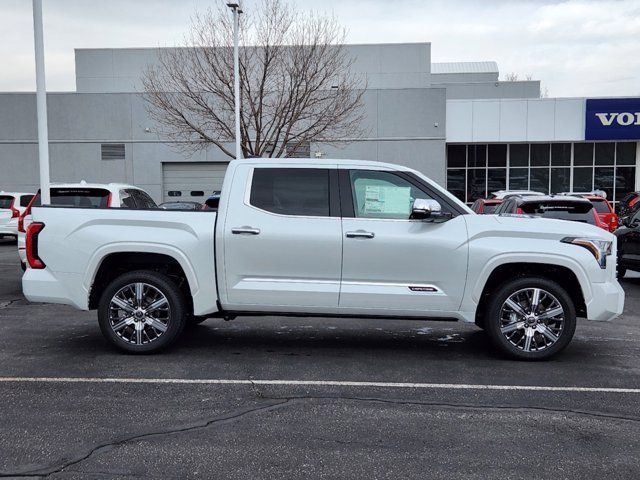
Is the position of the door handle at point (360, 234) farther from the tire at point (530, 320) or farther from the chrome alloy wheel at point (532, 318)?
the chrome alloy wheel at point (532, 318)

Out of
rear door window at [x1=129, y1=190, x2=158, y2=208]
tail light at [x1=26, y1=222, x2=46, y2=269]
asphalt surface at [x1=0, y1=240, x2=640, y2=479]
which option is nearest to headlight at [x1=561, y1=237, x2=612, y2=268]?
asphalt surface at [x1=0, y1=240, x2=640, y2=479]

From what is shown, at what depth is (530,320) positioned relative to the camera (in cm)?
636

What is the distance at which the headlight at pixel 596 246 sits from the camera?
6344 millimetres

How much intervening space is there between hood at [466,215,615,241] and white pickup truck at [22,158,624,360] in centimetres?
1

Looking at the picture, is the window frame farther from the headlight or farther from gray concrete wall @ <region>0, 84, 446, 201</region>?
gray concrete wall @ <region>0, 84, 446, 201</region>

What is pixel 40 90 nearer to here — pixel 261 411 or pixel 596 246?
pixel 261 411

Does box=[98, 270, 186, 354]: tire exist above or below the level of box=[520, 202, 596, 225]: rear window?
below

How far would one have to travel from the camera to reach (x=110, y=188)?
1077 centimetres

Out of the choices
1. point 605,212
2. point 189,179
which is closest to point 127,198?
point 605,212

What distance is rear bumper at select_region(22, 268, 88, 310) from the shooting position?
652 centimetres

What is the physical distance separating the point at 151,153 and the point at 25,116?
636 centimetres

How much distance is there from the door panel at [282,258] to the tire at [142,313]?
589mm

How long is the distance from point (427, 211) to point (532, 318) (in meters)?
1.51

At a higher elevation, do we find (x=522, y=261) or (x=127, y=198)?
(x=127, y=198)
